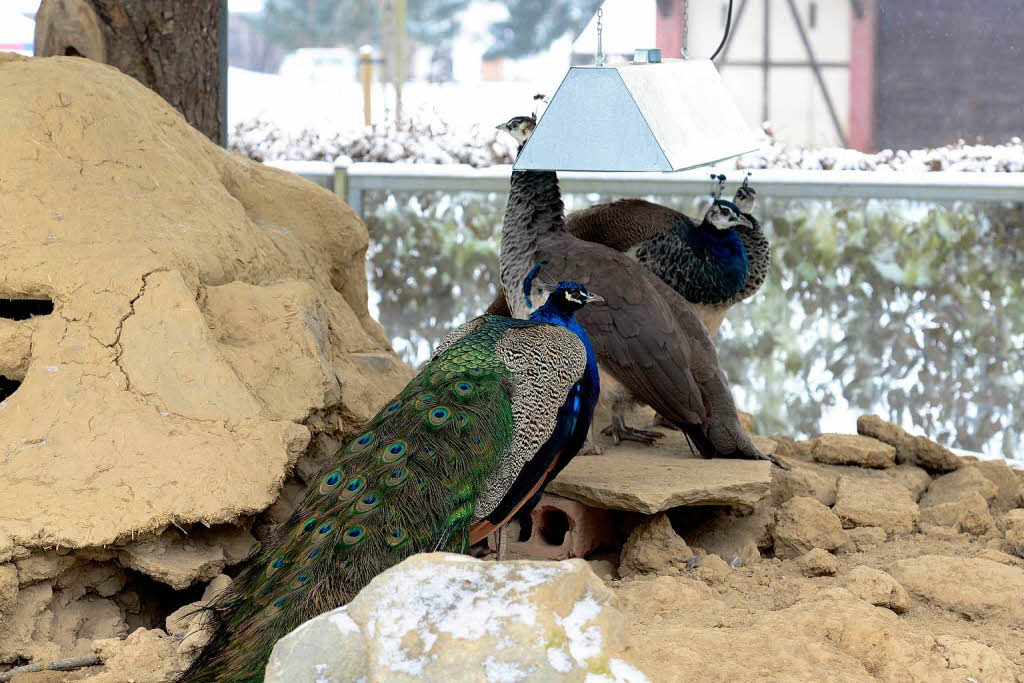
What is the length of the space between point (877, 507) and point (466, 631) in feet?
8.79

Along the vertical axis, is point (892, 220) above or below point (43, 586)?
above

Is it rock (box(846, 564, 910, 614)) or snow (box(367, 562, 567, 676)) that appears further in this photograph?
rock (box(846, 564, 910, 614))

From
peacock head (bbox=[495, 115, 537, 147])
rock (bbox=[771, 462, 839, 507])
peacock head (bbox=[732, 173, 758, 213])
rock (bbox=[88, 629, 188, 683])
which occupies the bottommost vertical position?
rock (bbox=[88, 629, 188, 683])

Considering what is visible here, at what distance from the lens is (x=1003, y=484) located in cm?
466

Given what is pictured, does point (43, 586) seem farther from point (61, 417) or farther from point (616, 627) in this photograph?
point (616, 627)

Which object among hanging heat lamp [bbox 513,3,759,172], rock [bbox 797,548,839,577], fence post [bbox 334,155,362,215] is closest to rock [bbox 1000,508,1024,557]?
rock [bbox 797,548,839,577]

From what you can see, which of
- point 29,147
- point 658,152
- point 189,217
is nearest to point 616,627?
point 658,152

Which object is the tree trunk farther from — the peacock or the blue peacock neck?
the blue peacock neck

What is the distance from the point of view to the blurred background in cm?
648

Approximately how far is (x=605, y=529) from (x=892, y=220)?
336 cm

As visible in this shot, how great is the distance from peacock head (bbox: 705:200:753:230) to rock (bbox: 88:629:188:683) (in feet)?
9.78

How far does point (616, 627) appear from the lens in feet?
6.66

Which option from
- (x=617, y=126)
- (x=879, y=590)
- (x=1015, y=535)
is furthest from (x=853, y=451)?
(x=617, y=126)

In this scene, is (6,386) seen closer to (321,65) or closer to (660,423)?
(660,423)
